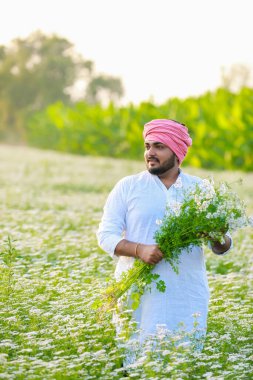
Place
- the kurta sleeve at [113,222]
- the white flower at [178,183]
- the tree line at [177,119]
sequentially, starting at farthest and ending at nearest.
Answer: the tree line at [177,119], the white flower at [178,183], the kurta sleeve at [113,222]

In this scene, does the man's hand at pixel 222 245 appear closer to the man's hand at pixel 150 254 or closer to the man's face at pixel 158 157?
the man's hand at pixel 150 254

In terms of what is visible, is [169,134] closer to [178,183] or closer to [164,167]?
[164,167]

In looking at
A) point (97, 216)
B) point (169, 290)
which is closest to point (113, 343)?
point (169, 290)

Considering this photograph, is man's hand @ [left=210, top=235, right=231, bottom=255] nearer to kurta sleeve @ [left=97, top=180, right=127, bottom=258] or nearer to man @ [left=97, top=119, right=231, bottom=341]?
man @ [left=97, top=119, right=231, bottom=341]

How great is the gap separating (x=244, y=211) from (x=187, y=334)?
33.5 inches

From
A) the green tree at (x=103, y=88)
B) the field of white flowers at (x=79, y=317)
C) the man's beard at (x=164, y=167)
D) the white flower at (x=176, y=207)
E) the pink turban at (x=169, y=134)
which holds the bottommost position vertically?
the field of white flowers at (x=79, y=317)

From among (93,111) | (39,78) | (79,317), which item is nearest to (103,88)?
(39,78)

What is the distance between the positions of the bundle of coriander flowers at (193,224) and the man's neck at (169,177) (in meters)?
0.20

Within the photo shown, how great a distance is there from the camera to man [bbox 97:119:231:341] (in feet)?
17.5

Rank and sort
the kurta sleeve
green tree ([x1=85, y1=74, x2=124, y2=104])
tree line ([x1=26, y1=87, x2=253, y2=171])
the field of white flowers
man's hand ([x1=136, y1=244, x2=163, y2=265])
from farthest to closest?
green tree ([x1=85, y1=74, x2=124, y2=104]) → tree line ([x1=26, y1=87, x2=253, y2=171]) → the kurta sleeve → man's hand ([x1=136, y1=244, x2=163, y2=265]) → the field of white flowers

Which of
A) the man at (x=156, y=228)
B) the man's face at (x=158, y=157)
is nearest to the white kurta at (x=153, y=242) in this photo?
the man at (x=156, y=228)

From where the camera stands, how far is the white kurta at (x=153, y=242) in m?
5.34

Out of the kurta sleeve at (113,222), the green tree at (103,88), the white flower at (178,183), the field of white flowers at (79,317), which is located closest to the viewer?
the field of white flowers at (79,317)

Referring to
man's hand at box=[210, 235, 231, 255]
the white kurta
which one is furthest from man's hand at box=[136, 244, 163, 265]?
man's hand at box=[210, 235, 231, 255]
